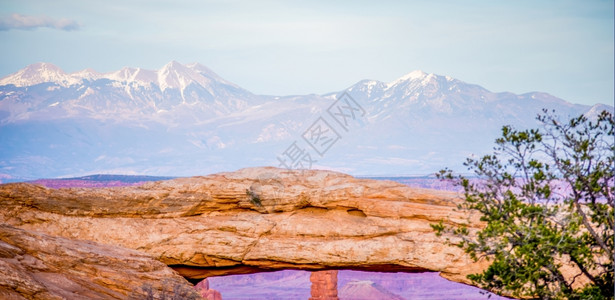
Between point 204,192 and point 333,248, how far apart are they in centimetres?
580

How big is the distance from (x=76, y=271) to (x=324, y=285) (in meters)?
34.0

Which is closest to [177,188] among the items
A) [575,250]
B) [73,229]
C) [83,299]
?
[73,229]

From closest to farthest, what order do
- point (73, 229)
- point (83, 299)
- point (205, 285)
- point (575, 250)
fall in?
point (575, 250)
point (83, 299)
point (73, 229)
point (205, 285)

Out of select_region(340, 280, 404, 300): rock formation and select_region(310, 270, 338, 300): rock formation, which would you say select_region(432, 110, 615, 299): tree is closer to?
select_region(310, 270, 338, 300): rock formation

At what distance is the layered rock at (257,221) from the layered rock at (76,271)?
191 cm

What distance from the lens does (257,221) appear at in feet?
99.7

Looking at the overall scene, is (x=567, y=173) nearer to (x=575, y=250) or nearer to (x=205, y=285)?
(x=575, y=250)

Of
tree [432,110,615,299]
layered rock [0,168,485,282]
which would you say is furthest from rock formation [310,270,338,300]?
tree [432,110,615,299]

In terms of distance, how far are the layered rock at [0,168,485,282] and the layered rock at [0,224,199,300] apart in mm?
1915

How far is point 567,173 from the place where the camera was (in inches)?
824

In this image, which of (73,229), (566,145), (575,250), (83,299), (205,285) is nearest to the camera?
(575,250)

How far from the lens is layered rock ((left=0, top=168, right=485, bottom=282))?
29109mm

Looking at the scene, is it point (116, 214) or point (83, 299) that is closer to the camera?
point (83, 299)

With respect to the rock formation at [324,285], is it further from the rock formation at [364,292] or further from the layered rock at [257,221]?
the rock formation at [364,292]
